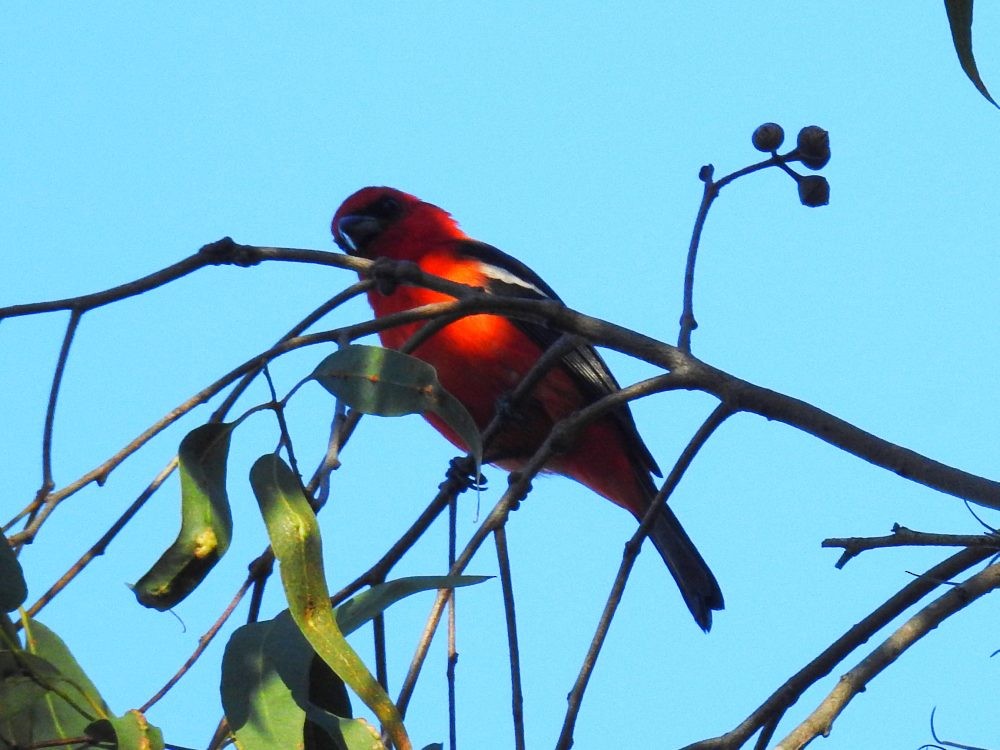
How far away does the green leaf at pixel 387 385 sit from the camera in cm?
206

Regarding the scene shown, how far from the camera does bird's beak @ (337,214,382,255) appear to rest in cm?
610

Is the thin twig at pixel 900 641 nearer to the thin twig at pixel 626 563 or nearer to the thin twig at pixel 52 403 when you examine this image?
the thin twig at pixel 626 563

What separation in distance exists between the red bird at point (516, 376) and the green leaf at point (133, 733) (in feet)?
9.28

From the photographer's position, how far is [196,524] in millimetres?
1978

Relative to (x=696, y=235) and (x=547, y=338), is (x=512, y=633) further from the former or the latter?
(x=547, y=338)

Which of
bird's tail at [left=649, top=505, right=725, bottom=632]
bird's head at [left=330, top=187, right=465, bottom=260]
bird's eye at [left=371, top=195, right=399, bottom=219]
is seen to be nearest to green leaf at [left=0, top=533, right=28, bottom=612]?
bird's tail at [left=649, top=505, right=725, bottom=632]

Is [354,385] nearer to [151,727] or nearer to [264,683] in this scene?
[264,683]

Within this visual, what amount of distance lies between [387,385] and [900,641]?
0.92 m

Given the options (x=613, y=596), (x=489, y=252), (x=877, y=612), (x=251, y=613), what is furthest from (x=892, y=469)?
(x=489, y=252)

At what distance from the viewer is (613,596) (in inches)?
80.7

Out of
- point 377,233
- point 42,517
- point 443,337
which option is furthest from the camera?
point 377,233

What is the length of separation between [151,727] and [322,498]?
1.51 feet

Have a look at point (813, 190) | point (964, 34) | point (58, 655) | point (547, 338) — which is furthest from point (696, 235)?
point (547, 338)

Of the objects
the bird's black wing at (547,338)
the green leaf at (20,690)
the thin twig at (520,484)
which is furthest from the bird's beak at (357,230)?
the green leaf at (20,690)
